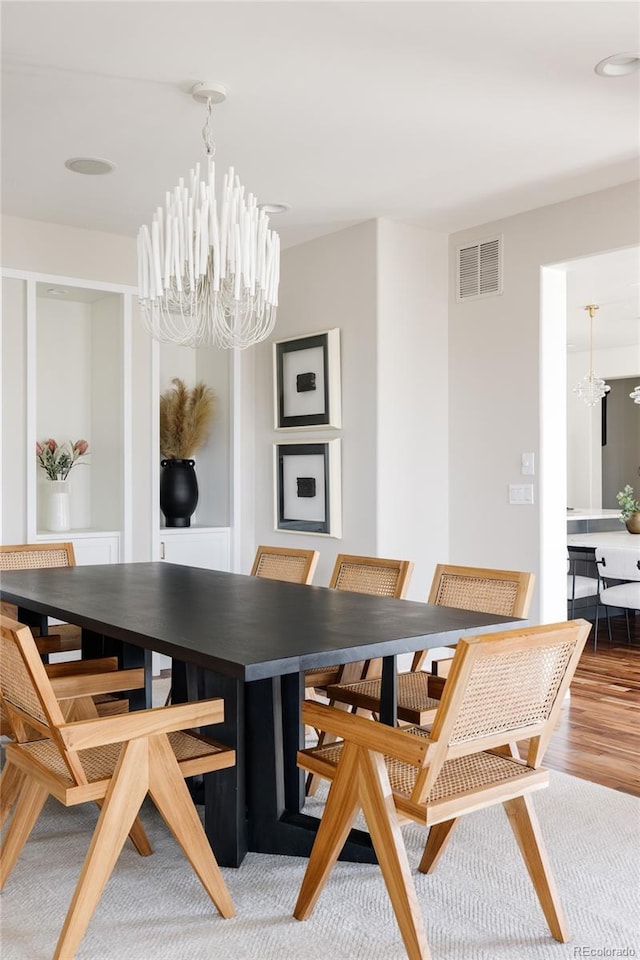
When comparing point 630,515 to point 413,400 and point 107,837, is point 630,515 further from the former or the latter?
point 107,837

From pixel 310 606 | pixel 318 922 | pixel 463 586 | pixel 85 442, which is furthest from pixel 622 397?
pixel 318 922

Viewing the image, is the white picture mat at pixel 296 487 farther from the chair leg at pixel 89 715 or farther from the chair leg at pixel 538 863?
the chair leg at pixel 538 863

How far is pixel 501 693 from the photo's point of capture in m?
1.91

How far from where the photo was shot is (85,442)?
5277 millimetres

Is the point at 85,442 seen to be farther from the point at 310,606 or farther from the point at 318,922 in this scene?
the point at 318,922

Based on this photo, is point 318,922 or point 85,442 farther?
point 85,442

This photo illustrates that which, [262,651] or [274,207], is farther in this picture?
[274,207]

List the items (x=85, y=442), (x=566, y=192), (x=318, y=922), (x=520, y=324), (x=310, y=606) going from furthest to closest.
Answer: (x=85, y=442) < (x=520, y=324) < (x=566, y=192) < (x=310, y=606) < (x=318, y=922)

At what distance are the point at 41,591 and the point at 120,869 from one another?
1037 mm

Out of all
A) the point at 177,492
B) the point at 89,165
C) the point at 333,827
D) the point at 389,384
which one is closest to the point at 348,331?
the point at 389,384

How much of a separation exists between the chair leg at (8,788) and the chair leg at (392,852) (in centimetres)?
106

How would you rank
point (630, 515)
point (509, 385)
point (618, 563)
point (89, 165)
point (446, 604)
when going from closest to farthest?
point (446, 604) → point (89, 165) → point (509, 385) → point (618, 563) → point (630, 515)

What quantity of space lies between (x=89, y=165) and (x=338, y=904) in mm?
3362

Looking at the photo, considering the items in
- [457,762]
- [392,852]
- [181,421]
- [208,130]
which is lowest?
[392,852]
